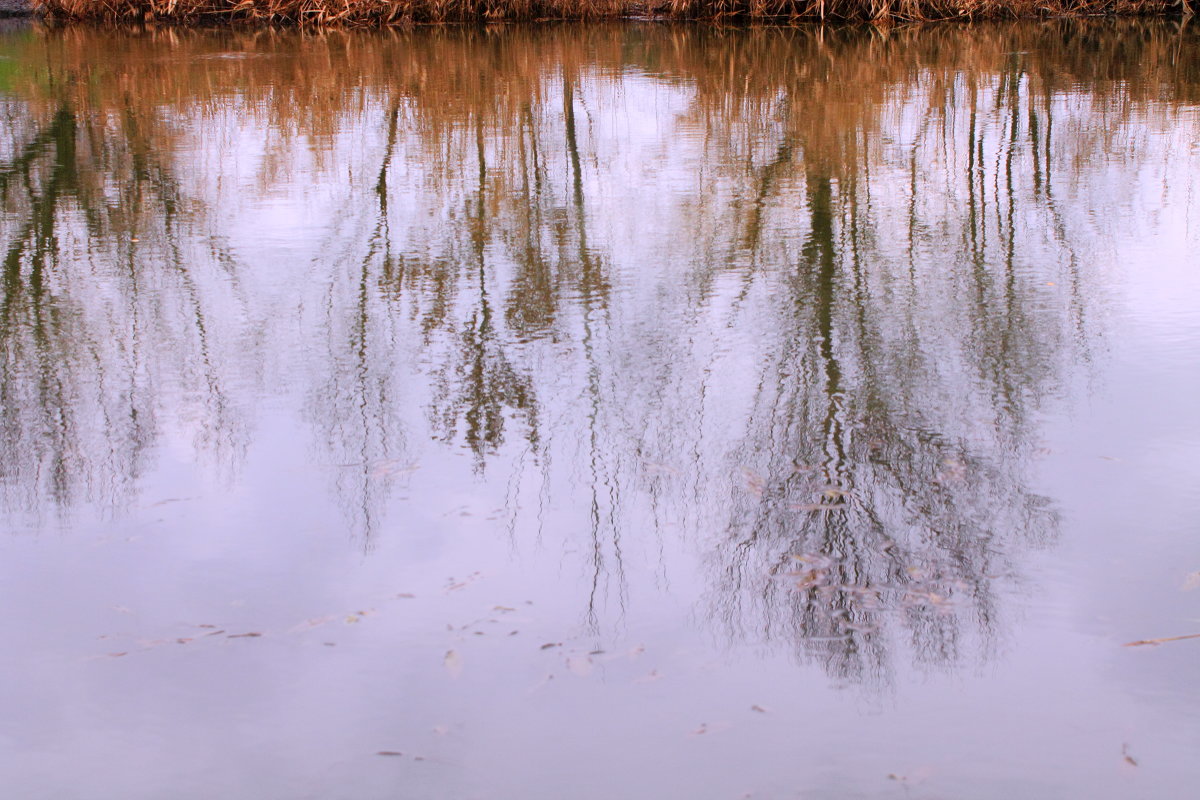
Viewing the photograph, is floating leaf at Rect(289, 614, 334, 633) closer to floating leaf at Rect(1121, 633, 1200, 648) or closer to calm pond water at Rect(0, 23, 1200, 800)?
calm pond water at Rect(0, 23, 1200, 800)

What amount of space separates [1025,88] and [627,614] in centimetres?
1122

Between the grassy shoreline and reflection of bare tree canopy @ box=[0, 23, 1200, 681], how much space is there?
9.24 m

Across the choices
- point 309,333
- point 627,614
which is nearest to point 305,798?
point 627,614

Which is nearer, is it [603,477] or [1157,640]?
[1157,640]

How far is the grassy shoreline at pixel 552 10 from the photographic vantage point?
2100 centimetres

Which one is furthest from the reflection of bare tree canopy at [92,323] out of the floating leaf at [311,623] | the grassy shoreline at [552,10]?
the grassy shoreline at [552,10]

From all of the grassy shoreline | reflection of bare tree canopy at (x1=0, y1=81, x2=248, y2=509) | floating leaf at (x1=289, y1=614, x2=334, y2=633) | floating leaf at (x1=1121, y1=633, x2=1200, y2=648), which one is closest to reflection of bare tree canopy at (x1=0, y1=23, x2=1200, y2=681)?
reflection of bare tree canopy at (x1=0, y1=81, x2=248, y2=509)

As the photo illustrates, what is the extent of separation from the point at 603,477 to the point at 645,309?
74.0 inches

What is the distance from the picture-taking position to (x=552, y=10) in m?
22.4

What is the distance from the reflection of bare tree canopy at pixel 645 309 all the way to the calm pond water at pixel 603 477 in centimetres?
3

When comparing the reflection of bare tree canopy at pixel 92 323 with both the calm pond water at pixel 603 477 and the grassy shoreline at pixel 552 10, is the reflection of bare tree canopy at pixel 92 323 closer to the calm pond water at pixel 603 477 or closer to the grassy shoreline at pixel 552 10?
the calm pond water at pixel 603 477

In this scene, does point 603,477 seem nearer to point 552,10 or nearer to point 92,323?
point 92,323

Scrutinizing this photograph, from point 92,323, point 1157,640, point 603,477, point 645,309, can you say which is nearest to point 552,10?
point 645,309

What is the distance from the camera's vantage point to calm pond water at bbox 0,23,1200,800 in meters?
2.90
